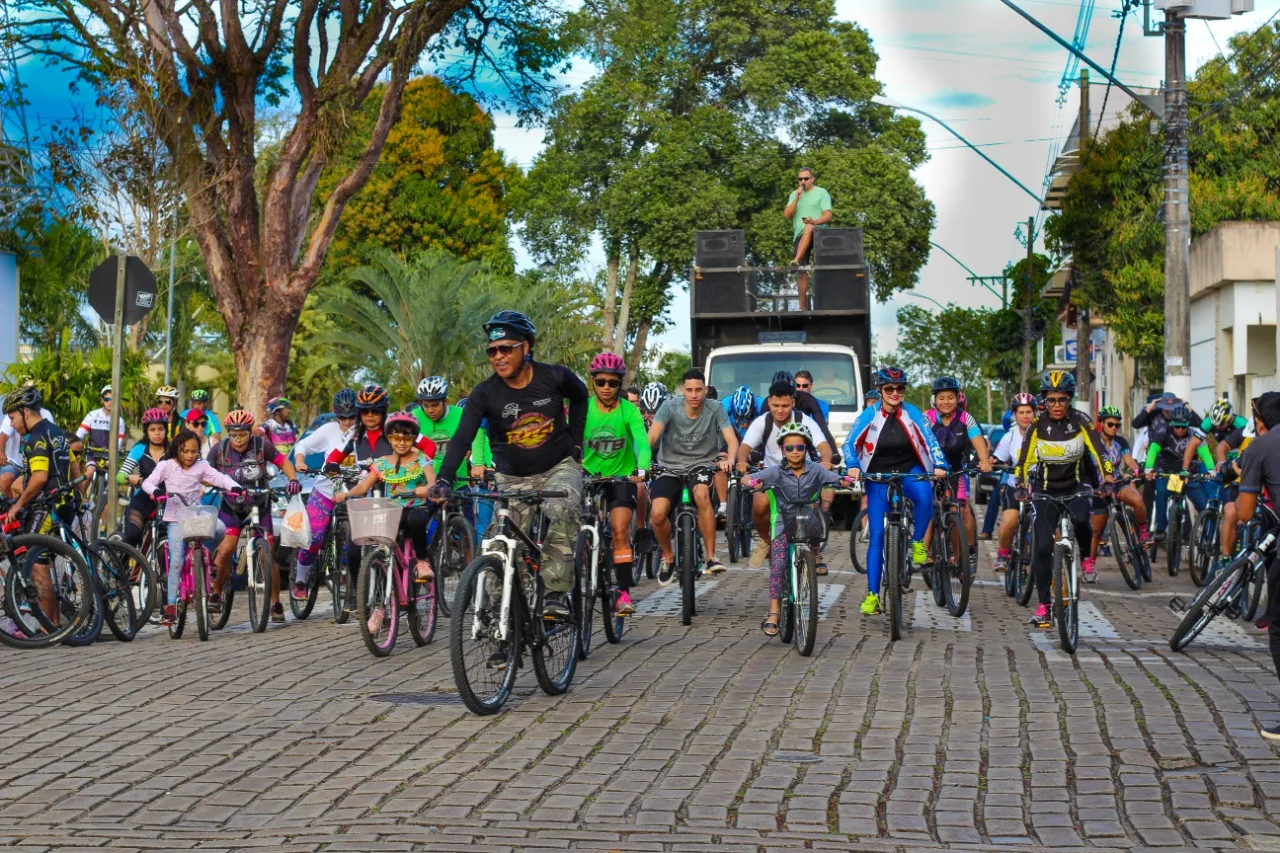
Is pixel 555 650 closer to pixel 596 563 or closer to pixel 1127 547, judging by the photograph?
pixel 596 563

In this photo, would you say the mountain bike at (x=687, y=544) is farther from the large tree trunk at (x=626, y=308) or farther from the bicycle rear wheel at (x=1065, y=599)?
the large tree trunk at (x=626, y=308)

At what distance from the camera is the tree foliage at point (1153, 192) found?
33.8 m

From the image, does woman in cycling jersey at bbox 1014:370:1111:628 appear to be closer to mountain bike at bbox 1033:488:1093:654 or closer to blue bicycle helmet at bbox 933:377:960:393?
mountain bike at bbox 1033:488:1093:654

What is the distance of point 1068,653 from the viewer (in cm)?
1123

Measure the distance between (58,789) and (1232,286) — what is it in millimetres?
25834

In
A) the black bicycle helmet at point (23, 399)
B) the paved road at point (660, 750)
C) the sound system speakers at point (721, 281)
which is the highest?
the sound system speakers at point (721, 281)

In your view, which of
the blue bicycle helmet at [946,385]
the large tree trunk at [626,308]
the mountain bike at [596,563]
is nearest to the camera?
the mountain bike at [596,563]

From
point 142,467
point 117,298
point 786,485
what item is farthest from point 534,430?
point 117,298

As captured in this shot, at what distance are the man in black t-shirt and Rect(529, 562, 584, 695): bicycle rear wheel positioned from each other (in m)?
0.08

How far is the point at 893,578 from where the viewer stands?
1184cm

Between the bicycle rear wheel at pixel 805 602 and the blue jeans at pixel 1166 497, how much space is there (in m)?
7.44

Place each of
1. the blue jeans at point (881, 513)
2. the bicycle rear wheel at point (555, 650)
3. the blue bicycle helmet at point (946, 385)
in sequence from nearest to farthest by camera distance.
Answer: the bicycle rear wheel at point (555, 650), the blue jeans at point (881, 513), the blue bicycle helmet at point (946, 385)

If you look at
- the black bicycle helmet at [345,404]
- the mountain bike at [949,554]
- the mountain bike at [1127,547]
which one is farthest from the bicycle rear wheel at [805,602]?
the mountain bike at [1127,547]

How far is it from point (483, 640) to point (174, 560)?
4.07m
